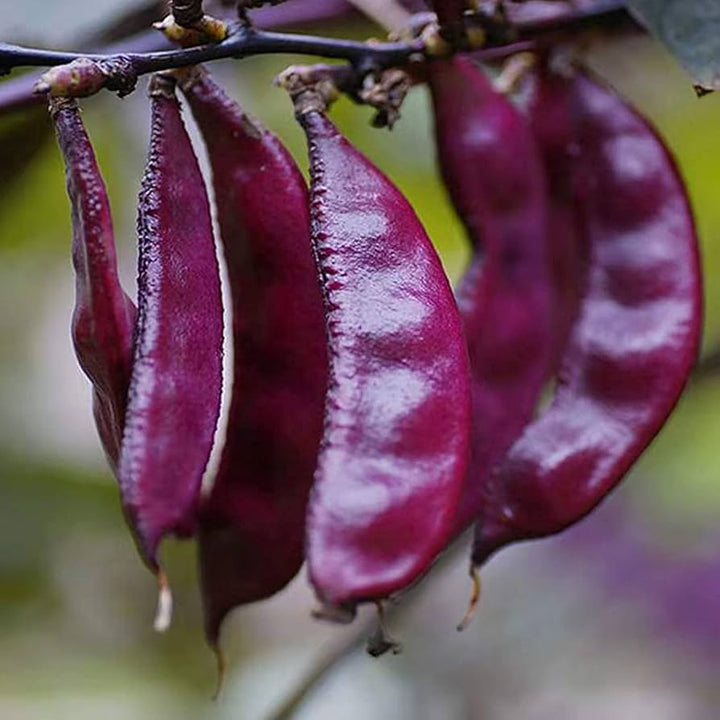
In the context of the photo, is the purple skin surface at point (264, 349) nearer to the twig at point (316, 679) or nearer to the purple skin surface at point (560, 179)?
the purple skin surface at point (560, 179)

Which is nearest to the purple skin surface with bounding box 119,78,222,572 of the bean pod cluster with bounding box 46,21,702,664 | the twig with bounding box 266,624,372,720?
the bean pod cluster with bounding box 46,21,702,664

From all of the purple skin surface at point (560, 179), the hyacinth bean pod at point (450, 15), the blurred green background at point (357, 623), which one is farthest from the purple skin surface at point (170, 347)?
the blurred green background at point (357, 623)

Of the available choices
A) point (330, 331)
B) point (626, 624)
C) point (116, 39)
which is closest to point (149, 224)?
point (330, 331)

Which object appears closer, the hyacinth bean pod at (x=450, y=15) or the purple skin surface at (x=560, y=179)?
the hyacinth bean pod at (x=450, y=15)

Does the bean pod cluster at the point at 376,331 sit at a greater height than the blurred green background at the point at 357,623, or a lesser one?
greater

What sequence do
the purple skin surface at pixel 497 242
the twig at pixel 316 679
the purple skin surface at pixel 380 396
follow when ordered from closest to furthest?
the purple skin surface at pixel 380 396 < the purple skin surface at pixel 497 242 < the twig at pixel 316 679

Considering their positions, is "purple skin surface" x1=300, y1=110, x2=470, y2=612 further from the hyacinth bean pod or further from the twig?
the twig

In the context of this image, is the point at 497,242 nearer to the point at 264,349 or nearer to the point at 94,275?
the point at 264,349

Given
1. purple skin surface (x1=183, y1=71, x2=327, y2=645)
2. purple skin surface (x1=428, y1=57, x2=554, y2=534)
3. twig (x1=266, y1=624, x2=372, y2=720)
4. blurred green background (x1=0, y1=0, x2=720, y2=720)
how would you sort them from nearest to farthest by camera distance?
purple skin surface (x1=183, y1=71, x2=327, y2=645)
purple skin surface (x1=428, y1=57, x2=554, y2=534)
twig (x1=266, y1=624, x2=372, y2=720)
blurred green background (x1=0, y1=0, x2=720, y2=720)

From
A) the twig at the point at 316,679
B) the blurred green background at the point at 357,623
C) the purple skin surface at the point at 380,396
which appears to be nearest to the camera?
the purple skin surface at the point at 380,396
